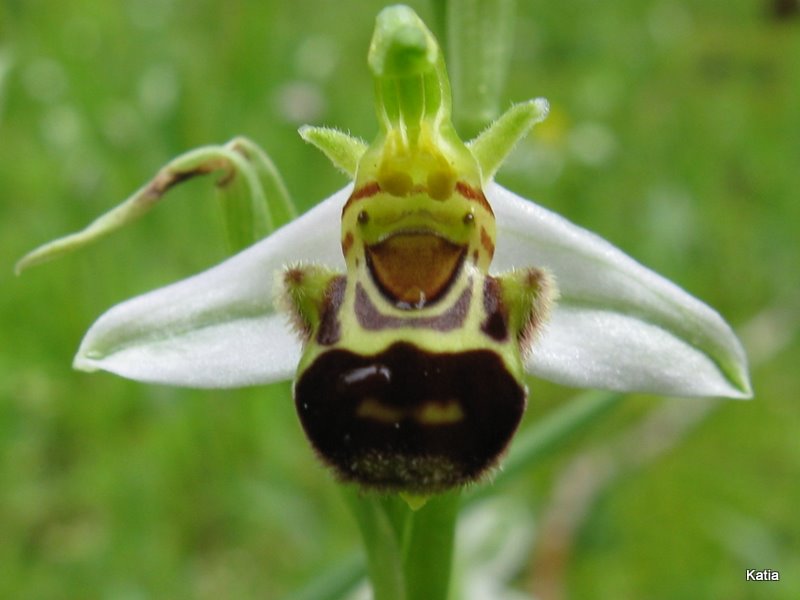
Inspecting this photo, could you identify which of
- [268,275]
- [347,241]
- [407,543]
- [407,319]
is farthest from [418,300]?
[407,543]

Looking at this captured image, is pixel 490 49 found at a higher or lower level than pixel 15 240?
higher

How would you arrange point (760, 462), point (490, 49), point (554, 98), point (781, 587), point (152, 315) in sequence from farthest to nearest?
1. point (554, 98)
2. point (760, 462)
3. point (781, 587)
4. point (490, 49)
5. point (152, 315)

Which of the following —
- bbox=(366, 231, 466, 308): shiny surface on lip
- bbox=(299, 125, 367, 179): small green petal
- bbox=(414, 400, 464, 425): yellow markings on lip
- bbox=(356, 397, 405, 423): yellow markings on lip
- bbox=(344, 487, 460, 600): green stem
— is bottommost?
bbox=(344, 487, 460, 600): green stem

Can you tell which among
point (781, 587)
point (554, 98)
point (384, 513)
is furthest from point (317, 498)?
point (554, 98)

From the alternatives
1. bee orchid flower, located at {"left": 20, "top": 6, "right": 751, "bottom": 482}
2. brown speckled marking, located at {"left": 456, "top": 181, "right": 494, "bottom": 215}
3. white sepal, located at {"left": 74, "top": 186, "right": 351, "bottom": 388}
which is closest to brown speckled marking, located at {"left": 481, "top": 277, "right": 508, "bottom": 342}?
bee orchid flower, located at {"left": 20, "top": 6, "right": 751, "bottom": 482}

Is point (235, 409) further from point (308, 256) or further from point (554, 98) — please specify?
point (554, 98)

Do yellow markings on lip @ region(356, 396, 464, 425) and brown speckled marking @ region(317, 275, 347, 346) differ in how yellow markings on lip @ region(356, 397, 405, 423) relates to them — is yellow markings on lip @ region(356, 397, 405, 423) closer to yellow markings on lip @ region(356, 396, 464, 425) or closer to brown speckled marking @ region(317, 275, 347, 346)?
yellow markings on lip @ region(356, 396, 464, 425)
